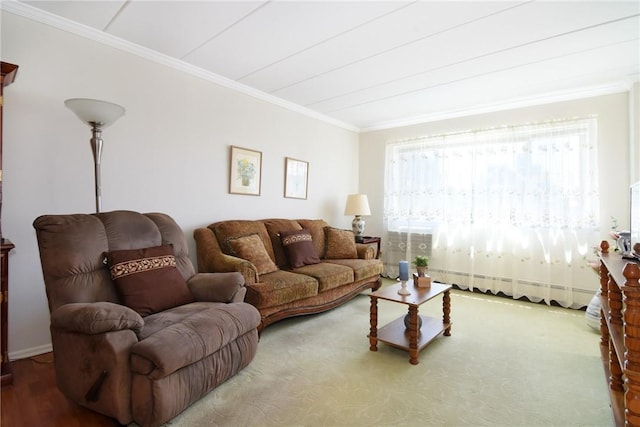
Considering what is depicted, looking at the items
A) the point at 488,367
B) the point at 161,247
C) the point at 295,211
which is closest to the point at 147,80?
the point at 161,247

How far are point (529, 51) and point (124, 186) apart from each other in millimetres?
3769

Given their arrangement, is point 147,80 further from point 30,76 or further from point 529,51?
point 529,51

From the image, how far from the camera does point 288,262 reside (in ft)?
12.2

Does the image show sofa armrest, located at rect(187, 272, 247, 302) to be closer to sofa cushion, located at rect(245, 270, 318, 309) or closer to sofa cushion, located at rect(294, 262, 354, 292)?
sofa cushion, located at rect(245, 270, 318, 309)

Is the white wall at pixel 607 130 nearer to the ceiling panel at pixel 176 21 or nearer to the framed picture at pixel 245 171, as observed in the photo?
the framed picture at pixel 245 171

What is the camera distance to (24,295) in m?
2.41

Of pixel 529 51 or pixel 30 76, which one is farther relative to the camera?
pixel 529 51

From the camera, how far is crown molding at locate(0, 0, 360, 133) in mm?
2338

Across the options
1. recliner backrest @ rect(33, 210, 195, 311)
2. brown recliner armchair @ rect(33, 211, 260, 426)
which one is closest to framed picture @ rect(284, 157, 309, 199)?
brown recliner armchair @ rect(33, 211, 260, 426)

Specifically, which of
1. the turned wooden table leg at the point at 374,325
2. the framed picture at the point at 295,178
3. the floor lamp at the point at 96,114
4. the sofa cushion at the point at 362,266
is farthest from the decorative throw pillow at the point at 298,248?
the floor lamp at the point at 96,114

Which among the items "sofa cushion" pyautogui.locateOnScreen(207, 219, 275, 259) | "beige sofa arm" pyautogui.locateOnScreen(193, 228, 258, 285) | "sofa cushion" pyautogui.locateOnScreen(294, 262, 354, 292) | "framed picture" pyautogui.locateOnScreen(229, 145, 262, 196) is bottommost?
"sofa cushion" pyautogui.locateOnScreen(294, 262, 354, 292)

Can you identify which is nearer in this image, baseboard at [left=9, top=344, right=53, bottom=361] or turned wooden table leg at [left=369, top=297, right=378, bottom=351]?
baseboard at [left=9, top=344, right=53, bottom=361]

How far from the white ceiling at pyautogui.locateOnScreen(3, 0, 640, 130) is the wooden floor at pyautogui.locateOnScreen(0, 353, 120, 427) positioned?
2561mm

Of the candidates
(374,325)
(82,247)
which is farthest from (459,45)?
(82,247)
